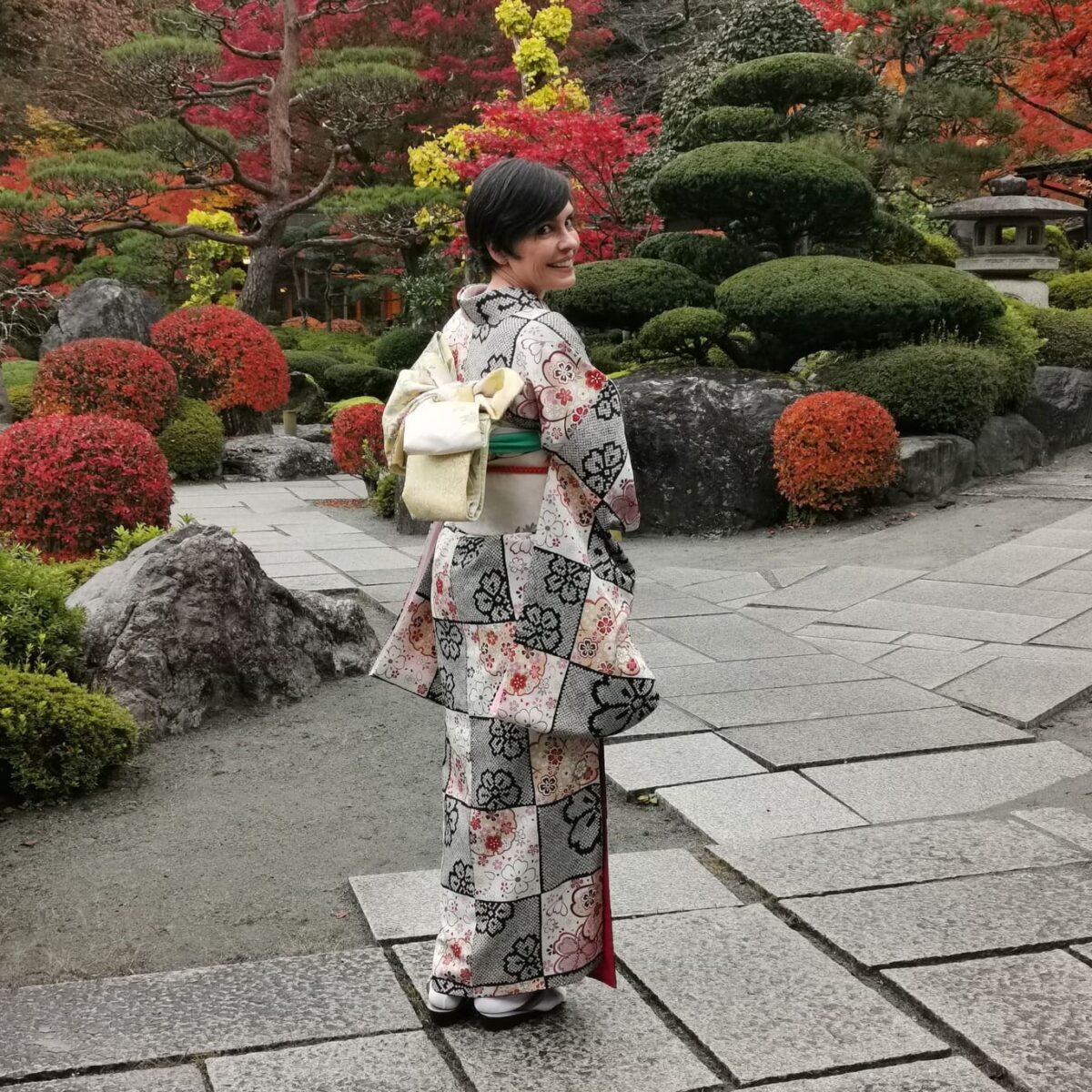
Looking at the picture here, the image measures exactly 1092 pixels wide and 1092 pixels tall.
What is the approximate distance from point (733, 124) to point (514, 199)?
29.7ft

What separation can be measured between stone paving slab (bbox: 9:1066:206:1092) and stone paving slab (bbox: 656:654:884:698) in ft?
8.42

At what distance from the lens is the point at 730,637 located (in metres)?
5.38

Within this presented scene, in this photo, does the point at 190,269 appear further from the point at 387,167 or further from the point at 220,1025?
the point at 220,1025

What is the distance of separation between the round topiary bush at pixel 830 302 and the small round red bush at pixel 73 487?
458 cm

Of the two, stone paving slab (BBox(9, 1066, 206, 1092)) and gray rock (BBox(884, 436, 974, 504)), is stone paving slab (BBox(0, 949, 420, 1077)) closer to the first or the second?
stone paving slab (BBox(9, 1066, 206, 1092))

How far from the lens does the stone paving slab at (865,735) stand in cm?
385

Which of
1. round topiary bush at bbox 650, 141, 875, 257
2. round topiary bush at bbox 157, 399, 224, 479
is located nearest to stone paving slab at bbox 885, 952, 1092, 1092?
round topiary bush at bbox 650, 141, 875, 257

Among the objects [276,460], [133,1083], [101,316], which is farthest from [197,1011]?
[101,316]

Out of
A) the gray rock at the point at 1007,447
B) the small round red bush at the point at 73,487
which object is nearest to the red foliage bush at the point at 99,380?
the small round red bush at the point at 73,487

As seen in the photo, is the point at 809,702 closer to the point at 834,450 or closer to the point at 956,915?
the point at 956,915

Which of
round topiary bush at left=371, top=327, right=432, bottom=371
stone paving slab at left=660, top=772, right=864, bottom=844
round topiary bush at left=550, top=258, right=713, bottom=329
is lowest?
stone paving slab at left=660, top=772, right=864, bottom=844

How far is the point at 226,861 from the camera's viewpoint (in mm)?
3195

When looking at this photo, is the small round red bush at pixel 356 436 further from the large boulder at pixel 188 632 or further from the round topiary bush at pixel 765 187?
the large boulder at pixel 188 632

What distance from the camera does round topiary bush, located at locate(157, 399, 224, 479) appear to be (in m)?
11.3
